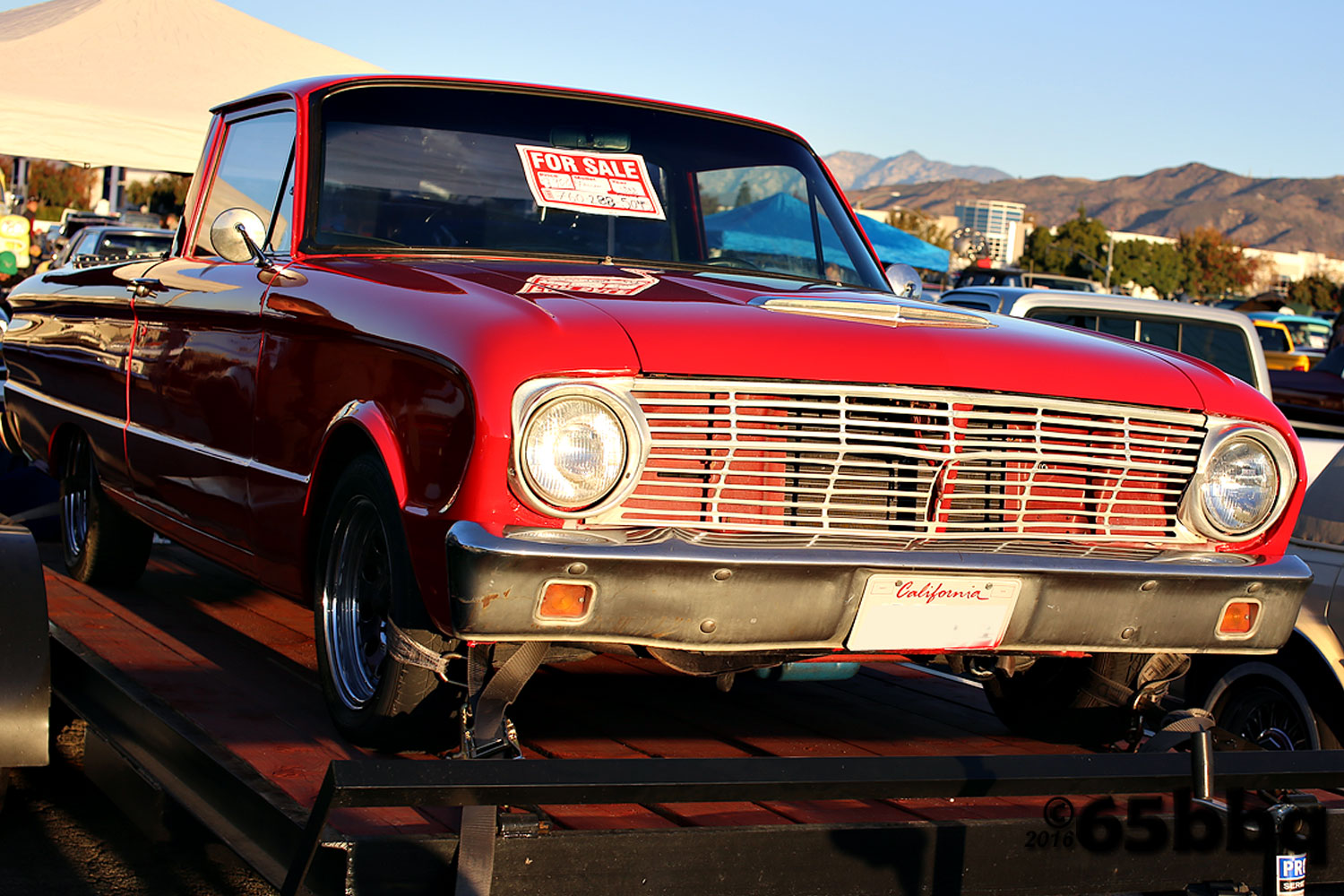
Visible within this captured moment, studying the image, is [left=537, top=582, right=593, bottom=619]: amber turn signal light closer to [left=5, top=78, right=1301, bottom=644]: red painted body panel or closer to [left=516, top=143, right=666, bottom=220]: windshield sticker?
[left=5, top=78, right=1301, bottom=644]: red painted body panel

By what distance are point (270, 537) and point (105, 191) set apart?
67499 mm

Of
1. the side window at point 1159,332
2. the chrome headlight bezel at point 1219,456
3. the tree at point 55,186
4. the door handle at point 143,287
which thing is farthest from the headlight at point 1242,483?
the tree at point 55,186

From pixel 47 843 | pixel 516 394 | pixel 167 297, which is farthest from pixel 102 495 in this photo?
pixel 516 394

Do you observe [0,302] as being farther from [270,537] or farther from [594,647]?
[594,647]

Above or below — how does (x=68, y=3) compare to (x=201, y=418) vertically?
above

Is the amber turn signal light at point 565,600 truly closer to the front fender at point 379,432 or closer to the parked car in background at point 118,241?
the front fender at point 379,432

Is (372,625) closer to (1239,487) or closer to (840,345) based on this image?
(840,345)

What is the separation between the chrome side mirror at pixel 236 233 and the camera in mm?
4000

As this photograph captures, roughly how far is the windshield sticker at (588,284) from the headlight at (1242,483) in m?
1.35

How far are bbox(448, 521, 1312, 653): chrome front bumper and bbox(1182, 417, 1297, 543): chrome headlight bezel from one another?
9 centimetres

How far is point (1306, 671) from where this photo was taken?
13.3ft

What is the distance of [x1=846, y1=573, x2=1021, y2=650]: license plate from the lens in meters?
Result: 2.84

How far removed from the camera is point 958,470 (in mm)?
3006

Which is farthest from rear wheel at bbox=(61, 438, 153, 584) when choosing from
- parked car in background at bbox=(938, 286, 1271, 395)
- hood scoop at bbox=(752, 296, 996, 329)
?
parked car in background at bbox=(938, 286, 1271, 395)
